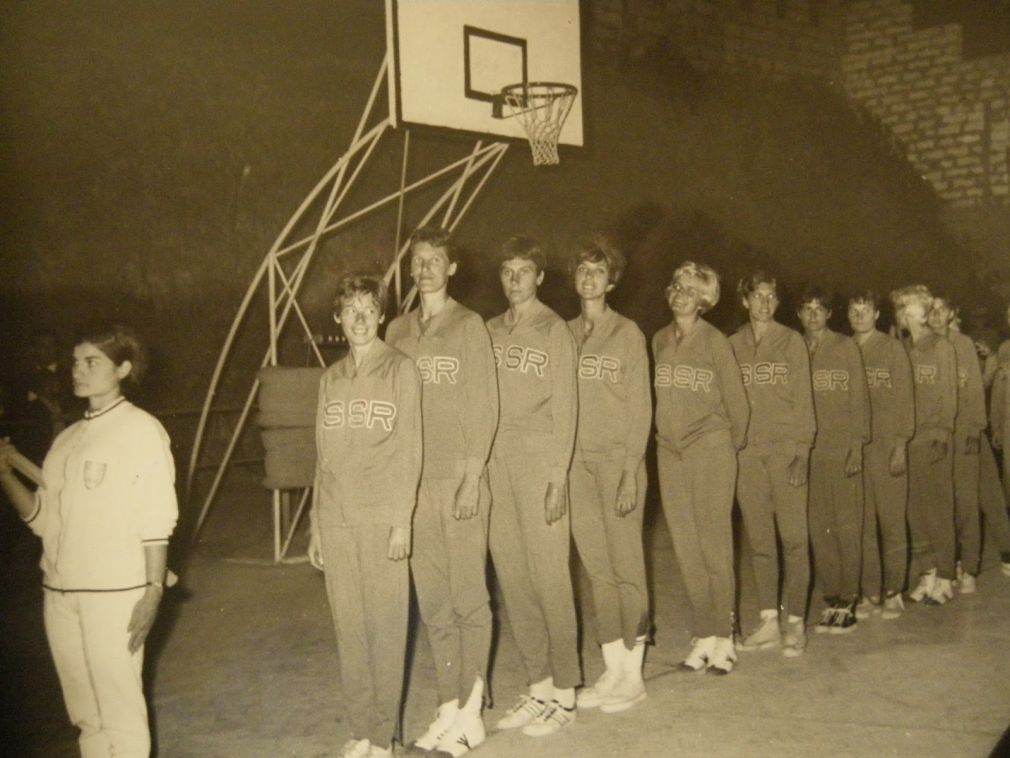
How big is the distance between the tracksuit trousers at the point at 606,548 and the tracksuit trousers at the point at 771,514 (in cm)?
95

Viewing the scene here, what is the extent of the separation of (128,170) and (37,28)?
1398mm

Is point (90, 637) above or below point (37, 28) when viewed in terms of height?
below

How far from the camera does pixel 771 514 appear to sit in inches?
199

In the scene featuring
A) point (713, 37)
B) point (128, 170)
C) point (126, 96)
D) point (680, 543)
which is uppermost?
point (713, 37)

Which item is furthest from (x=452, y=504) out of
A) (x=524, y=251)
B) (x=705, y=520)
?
(x=705, y=520)

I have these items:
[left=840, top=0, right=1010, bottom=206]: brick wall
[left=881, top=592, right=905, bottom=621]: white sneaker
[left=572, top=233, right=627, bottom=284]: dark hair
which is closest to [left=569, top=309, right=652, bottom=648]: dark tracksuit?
[left=572, top=233, right=627, bottom=284]: dark hair

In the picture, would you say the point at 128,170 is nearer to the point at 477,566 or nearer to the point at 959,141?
the point at 477,566

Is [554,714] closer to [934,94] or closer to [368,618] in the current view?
[368,618]

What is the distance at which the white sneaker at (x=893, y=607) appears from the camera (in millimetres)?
5630

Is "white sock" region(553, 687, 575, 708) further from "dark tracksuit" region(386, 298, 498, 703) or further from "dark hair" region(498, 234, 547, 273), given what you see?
"dark hair" region(498, 234, 547, 273)

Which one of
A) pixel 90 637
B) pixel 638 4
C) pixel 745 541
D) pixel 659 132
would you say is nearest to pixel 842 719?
Result: pixel 90 637

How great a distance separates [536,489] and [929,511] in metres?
3.24

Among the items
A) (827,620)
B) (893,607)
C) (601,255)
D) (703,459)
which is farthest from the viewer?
(893,607)

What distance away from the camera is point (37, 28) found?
909cm
